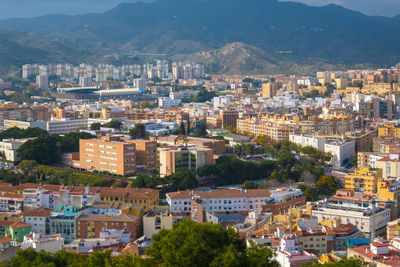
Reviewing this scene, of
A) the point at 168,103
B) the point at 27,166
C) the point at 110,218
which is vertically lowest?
the point at 110,218

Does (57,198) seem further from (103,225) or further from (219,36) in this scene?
(219,36)

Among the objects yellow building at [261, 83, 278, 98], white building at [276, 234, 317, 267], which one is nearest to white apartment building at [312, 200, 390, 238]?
white building at [276, 234, 317, 267]

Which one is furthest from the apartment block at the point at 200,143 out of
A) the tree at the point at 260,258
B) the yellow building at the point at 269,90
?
the yellow building at the point at 269,90

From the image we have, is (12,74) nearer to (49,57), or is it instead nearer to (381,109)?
(49,57)

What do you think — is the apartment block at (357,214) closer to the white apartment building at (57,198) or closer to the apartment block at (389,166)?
the apartment block at (389,166)

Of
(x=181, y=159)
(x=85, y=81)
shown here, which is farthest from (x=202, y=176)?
(x=85, y=81)

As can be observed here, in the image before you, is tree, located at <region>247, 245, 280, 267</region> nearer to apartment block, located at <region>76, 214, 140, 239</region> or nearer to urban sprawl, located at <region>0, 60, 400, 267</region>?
urban sprawl, located at <region>0, 60, 400, 267</region>
